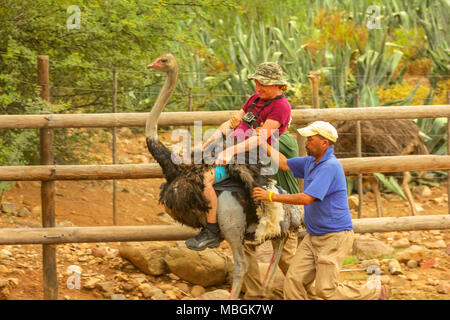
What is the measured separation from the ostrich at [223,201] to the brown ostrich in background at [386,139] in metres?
3.41

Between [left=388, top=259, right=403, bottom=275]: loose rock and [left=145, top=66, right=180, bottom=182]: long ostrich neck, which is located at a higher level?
[left=145, top=66, right=180, bottom=182]: long ostrich neck

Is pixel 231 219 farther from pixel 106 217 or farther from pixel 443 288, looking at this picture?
pixel 106 217

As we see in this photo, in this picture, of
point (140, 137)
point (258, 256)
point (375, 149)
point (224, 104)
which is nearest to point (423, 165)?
point (258, 256)

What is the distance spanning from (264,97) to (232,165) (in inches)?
20.3

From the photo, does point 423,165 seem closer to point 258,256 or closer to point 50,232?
point 258,256

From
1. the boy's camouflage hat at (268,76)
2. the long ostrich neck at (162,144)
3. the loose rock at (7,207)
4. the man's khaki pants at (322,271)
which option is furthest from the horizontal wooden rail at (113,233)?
the loose rock at (7,207)

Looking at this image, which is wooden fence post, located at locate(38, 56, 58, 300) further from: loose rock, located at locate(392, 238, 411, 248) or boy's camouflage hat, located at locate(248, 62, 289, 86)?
loose rock, located at locate(392, 238, 411, 248)

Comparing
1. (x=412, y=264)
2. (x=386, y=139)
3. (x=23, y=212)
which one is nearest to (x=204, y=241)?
(x=412, y=264)

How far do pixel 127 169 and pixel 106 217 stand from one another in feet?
8.37

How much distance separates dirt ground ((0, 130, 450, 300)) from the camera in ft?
18.0

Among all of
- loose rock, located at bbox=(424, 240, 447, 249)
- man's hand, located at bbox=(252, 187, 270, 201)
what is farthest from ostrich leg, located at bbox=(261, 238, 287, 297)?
loose rock, located at bbox=(424, 240, 447, 249)

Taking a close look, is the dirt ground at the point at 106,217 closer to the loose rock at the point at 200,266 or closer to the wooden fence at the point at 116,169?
the loose rock at the point at 200,266

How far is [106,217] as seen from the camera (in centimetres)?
768

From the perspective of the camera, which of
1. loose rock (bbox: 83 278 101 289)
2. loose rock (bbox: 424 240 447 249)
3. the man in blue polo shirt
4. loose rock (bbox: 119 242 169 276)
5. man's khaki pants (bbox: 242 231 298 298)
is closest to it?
the man in blue polo shirt
